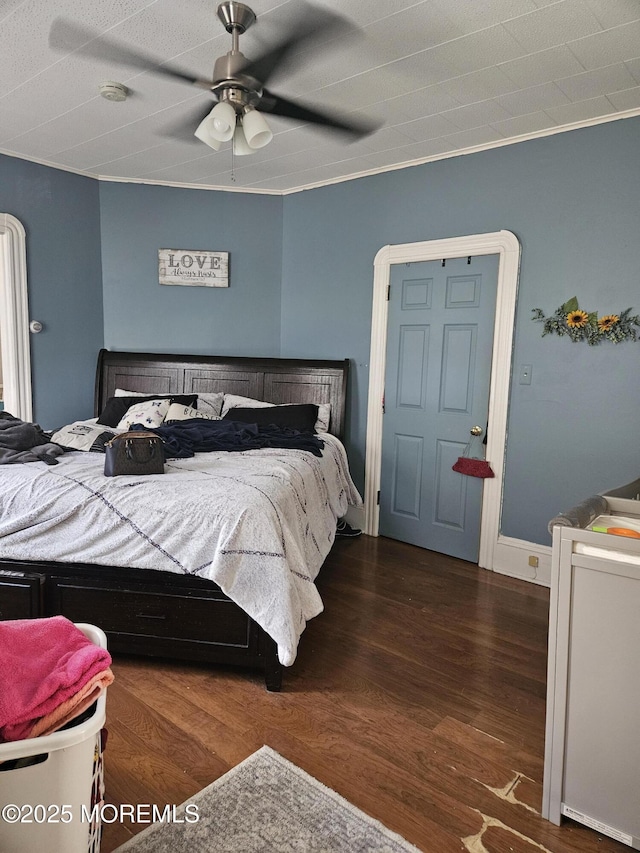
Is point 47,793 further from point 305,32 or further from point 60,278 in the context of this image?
point 60,278

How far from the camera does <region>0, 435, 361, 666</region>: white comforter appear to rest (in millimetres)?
2217

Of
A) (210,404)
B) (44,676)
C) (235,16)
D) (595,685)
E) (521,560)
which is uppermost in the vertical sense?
(235,16)

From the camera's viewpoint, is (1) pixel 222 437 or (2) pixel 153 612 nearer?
(2) pixel 153 612

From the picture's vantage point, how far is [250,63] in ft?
6.70

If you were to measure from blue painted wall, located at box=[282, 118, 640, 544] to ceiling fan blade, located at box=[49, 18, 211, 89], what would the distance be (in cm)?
187

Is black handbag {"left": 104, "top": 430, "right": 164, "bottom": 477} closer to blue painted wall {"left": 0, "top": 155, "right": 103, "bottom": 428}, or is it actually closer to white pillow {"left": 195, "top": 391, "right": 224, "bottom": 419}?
white pillow {"left": 195, "top": 391, "right": 224, "bottom": 419}

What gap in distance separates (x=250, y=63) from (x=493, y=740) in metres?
2.66

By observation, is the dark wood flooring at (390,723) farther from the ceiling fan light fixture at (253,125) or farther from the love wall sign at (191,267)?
the love wall sign at (191,267)

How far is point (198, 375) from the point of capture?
4449 mm

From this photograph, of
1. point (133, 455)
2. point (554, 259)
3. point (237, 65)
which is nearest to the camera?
point (237, 65)

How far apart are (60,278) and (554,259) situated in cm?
350

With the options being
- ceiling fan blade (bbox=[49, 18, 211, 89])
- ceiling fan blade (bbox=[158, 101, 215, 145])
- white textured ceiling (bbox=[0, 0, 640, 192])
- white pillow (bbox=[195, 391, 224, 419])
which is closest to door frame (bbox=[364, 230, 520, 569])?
white textured ceiling (bbox=[0, 0, 640, 192])

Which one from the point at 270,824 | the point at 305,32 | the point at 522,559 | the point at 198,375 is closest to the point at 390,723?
the point at 270,824

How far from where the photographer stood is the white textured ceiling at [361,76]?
2166mm
